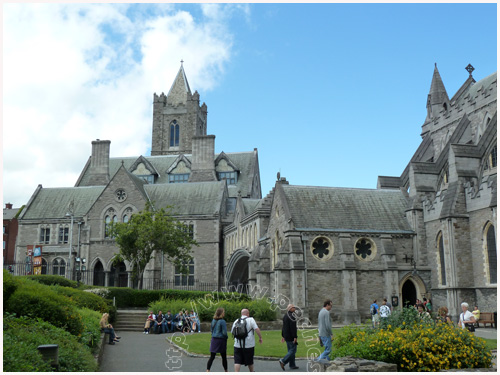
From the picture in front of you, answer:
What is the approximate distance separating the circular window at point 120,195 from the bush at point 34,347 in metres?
40.7

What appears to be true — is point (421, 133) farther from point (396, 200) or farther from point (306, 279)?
point (306, 279)

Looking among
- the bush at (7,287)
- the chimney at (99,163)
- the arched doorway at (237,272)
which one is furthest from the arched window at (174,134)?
the bush at (7,287)

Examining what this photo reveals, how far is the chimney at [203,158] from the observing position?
66500 mm

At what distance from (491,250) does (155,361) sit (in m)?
19.9

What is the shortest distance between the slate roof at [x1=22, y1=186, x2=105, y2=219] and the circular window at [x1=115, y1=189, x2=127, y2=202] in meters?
5.84

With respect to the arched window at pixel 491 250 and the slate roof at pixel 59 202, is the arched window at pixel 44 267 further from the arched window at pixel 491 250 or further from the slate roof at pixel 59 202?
the arched window at pixel 491 250

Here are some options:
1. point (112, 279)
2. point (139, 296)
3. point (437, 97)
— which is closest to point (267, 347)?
point (139, 296)

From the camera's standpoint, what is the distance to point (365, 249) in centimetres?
3331

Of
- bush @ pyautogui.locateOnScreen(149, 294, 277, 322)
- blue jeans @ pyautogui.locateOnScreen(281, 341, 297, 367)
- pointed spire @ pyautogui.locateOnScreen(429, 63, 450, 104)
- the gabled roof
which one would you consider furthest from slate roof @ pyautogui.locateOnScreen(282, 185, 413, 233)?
the gabled roof

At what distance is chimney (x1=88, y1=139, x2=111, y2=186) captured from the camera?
6788cm

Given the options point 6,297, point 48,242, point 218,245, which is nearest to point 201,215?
point 218,245

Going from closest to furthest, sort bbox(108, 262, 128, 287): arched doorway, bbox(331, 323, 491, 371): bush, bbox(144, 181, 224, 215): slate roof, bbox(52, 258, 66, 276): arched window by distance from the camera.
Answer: bbox(331, 323, 491, 371): bush, bbox(108, 262, 128, 287): arched doorway, bbox(52, 258, 66, 276): arched window, bbox(144, 181, 224, 215): slate roof

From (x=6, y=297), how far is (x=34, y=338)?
11.5 ft

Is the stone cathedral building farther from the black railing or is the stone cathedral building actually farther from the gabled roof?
the gabled roof
